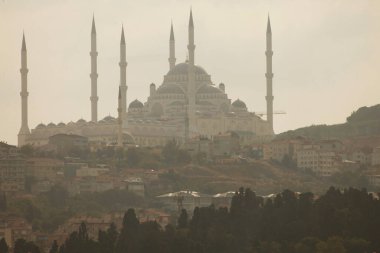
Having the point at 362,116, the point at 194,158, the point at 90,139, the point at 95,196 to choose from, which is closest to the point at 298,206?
the point at 95,196

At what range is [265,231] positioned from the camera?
68375 millimetres

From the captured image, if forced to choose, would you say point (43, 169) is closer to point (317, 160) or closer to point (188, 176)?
point (188, 176)

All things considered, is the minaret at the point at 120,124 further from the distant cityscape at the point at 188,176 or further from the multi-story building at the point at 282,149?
the multi-story building at the point at 282,149

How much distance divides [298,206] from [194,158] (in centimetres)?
3793

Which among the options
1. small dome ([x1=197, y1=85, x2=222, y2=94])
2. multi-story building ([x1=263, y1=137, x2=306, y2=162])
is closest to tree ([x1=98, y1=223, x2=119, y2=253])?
multi-story building ([x1=263, y1=137, x2=306, y2=162])

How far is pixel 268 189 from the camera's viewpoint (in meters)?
99.6

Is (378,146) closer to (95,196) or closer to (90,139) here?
(90,139)

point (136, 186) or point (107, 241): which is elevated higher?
point (136, 186)

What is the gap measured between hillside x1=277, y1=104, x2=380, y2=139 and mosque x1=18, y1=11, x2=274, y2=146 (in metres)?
2.62

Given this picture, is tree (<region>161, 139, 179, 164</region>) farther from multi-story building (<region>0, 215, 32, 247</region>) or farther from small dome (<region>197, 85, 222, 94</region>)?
multi-story building (<region>0, 215, 32, 247</region>)

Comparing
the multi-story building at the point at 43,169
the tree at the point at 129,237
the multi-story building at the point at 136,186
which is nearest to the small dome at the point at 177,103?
the multi-story building at the point at 43,169

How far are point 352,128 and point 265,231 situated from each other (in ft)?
190

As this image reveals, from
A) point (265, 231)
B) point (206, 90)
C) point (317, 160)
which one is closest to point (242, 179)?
point (317, 160)

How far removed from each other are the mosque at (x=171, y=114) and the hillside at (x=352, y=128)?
2616mm
